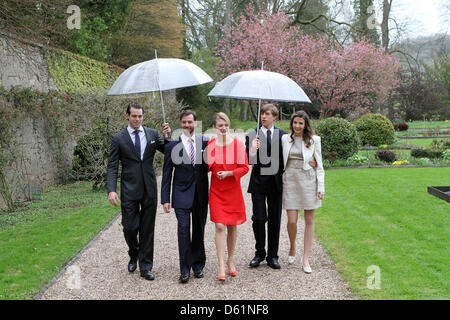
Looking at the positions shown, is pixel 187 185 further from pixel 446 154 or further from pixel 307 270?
pixel 446 154

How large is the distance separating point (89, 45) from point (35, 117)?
220 inches

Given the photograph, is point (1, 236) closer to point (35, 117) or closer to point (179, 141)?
point (179, 141)

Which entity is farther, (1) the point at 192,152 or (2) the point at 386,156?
(2) the point at 386,156

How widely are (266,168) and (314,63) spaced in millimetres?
15847

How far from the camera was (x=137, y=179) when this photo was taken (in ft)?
14.5

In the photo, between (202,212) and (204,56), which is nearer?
(202,212)

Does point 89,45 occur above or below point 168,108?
above

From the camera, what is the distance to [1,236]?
6359mm

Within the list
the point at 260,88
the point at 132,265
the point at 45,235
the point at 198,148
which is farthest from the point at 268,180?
the point at 45,235

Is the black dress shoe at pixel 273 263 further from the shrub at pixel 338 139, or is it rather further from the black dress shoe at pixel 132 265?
the shrub at pixel 338 139

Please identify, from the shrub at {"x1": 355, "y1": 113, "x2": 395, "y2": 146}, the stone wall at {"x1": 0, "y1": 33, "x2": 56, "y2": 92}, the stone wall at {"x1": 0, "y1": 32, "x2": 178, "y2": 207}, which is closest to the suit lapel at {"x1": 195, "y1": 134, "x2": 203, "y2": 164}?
the stone wall at {"x1": 0, "y1": 32, "x2": 178, "y2": 207}

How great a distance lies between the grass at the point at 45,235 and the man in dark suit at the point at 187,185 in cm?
148
